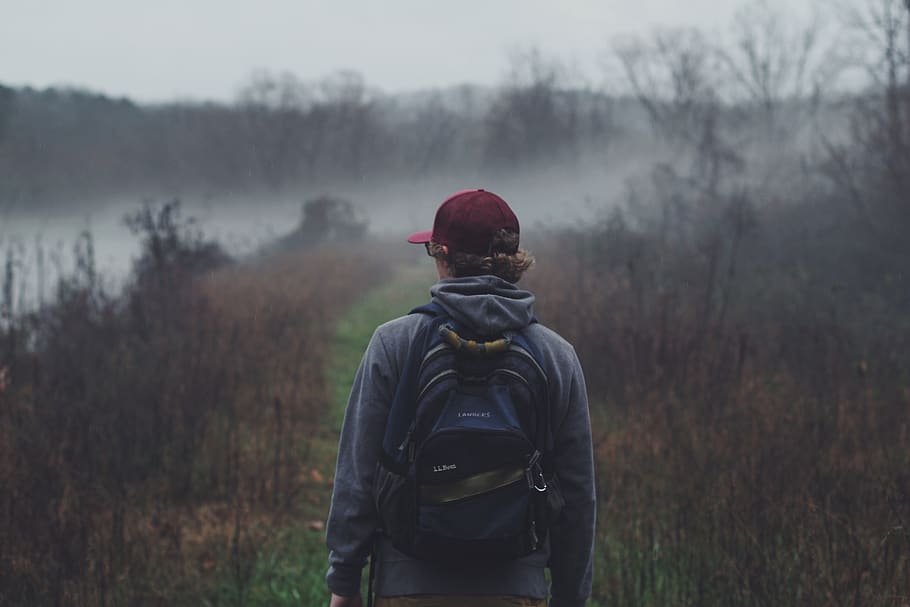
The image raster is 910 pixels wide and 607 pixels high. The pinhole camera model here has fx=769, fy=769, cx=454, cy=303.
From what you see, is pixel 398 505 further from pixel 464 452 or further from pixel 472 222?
pixel 472 222

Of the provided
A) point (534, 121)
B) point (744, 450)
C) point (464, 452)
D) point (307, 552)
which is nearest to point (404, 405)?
point (464, 452)

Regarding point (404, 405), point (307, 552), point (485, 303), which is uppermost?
Result: point (485, 303)

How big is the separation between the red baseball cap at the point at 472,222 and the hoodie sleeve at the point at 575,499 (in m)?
0.42

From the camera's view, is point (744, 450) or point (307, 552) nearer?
point (307, 552)

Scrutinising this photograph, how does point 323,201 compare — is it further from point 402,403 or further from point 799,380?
point 402,403

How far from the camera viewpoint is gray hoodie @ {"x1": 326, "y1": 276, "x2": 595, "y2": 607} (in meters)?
1.99

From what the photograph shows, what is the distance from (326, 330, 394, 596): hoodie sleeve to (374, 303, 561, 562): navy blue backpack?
0.07 m

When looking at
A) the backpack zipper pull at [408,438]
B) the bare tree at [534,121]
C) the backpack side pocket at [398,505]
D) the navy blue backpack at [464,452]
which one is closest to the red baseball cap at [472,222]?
the navy blue backpack at [464,452]

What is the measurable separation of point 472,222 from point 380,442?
645mm

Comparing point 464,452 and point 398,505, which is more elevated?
point 464,452

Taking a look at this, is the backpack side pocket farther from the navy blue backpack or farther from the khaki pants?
the khaki pants

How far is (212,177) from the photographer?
1588 inches

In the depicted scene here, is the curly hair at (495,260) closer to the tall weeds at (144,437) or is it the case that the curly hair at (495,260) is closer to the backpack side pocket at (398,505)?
the backpack side pocket at (398,505)

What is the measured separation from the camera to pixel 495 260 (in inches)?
82.6
